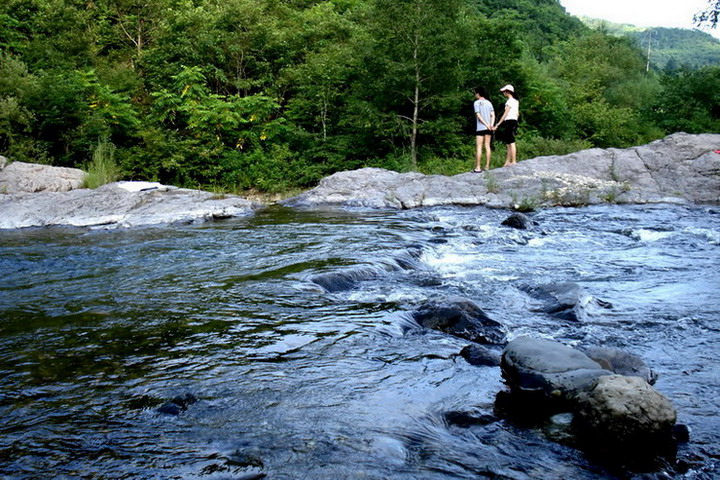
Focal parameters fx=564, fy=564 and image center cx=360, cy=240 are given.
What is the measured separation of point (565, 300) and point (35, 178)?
43.3 feet

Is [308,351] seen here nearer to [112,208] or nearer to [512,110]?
[112,208]

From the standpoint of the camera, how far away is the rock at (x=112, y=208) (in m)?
11.5

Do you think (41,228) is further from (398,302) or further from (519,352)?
(519,352)

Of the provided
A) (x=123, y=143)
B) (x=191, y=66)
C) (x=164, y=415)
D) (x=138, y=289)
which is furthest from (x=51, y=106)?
(x=164, y=415)

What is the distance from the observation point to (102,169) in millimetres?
14633

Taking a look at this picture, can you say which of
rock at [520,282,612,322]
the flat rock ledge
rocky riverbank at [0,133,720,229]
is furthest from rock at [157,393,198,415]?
the flat rock ledge

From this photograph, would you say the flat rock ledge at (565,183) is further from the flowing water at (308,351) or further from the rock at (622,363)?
the rock at (622,363)

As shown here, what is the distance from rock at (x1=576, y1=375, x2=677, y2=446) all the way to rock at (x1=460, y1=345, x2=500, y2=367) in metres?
1.03

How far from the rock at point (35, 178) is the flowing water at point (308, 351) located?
581cm

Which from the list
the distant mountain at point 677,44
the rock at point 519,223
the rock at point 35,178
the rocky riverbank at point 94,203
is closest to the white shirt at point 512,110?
the rock at point 519,223

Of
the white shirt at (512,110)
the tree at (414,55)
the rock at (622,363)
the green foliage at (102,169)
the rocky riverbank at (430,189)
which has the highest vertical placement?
the tree at (414,55)

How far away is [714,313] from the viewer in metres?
4.88

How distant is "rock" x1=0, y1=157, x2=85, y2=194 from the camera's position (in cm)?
1342

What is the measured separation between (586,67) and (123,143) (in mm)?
31478
